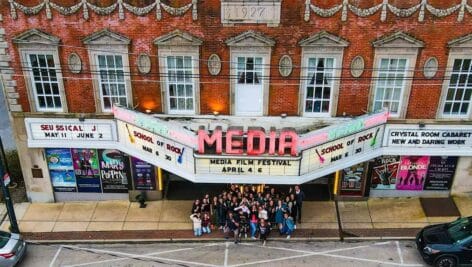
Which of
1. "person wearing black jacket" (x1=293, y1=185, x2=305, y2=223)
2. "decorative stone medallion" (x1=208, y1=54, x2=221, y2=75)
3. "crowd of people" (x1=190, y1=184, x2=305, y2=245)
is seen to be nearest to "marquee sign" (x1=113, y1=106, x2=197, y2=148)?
"decorative stone medallion" (x1=208, y1=54, x2=221, y2=75)

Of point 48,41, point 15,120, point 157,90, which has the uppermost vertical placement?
point 48,41

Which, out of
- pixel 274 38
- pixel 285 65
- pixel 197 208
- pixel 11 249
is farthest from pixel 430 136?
pixel 11 249

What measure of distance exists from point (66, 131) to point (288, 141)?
10096 millimetres

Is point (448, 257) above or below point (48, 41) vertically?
below

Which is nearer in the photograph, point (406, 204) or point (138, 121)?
point (138, 121)

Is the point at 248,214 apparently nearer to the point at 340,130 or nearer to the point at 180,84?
the point at 340,130

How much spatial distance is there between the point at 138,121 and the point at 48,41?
16.2 ft

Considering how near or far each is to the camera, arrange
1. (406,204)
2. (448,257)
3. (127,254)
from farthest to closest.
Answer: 1. (406,204)
2. (127,254)
3. (448,257)

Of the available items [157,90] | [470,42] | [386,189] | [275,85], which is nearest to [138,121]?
[157,90]

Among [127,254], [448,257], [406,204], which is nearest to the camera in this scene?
[448,257]

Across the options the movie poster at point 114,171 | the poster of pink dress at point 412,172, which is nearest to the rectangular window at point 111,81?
the movie poster at point 114,171

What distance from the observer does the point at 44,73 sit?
21609 millimetres

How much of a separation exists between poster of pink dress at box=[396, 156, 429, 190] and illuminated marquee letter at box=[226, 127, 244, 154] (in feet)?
27.5

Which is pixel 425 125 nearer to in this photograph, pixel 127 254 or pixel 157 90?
pixel 157 90
